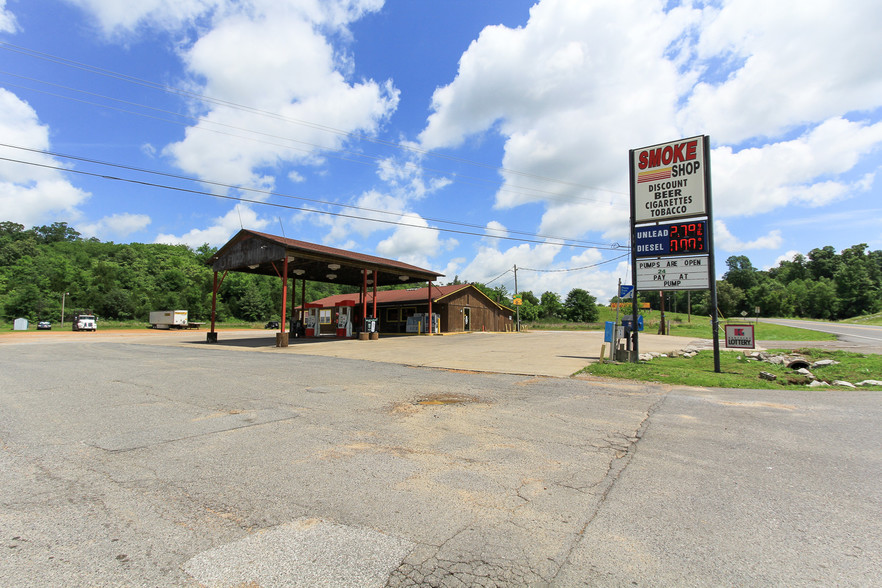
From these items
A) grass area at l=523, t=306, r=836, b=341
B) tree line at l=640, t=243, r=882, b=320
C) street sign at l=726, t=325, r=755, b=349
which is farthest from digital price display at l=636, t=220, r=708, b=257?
tree line at l=640, t=243, r=882, b=320

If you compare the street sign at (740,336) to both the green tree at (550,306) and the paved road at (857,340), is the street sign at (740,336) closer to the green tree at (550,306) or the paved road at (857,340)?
the paved road at (857,340)

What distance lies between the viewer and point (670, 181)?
48.0ft

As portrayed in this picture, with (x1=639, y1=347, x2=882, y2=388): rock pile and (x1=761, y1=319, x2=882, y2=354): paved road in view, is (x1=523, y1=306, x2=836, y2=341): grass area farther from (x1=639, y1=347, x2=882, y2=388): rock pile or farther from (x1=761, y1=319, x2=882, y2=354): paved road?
(x1=639, y1=347, x2=882, y2=388): rock pile

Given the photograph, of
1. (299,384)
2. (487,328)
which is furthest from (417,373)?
(487,328)

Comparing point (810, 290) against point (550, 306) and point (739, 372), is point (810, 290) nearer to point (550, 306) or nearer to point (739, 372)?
point (550, 306)

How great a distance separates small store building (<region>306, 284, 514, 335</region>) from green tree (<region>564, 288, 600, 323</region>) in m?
36.2

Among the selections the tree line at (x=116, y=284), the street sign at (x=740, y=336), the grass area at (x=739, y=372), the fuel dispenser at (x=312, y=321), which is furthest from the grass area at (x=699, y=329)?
the tree line at (x=116, y=284)

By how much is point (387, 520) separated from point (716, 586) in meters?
2.15

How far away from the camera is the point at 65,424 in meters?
5.91

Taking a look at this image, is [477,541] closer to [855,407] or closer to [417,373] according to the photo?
[855,407]

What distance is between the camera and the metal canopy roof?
23.8 meters

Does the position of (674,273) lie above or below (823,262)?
below

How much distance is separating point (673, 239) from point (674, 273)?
3.85 feet

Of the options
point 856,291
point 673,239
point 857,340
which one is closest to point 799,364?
point 673,239
